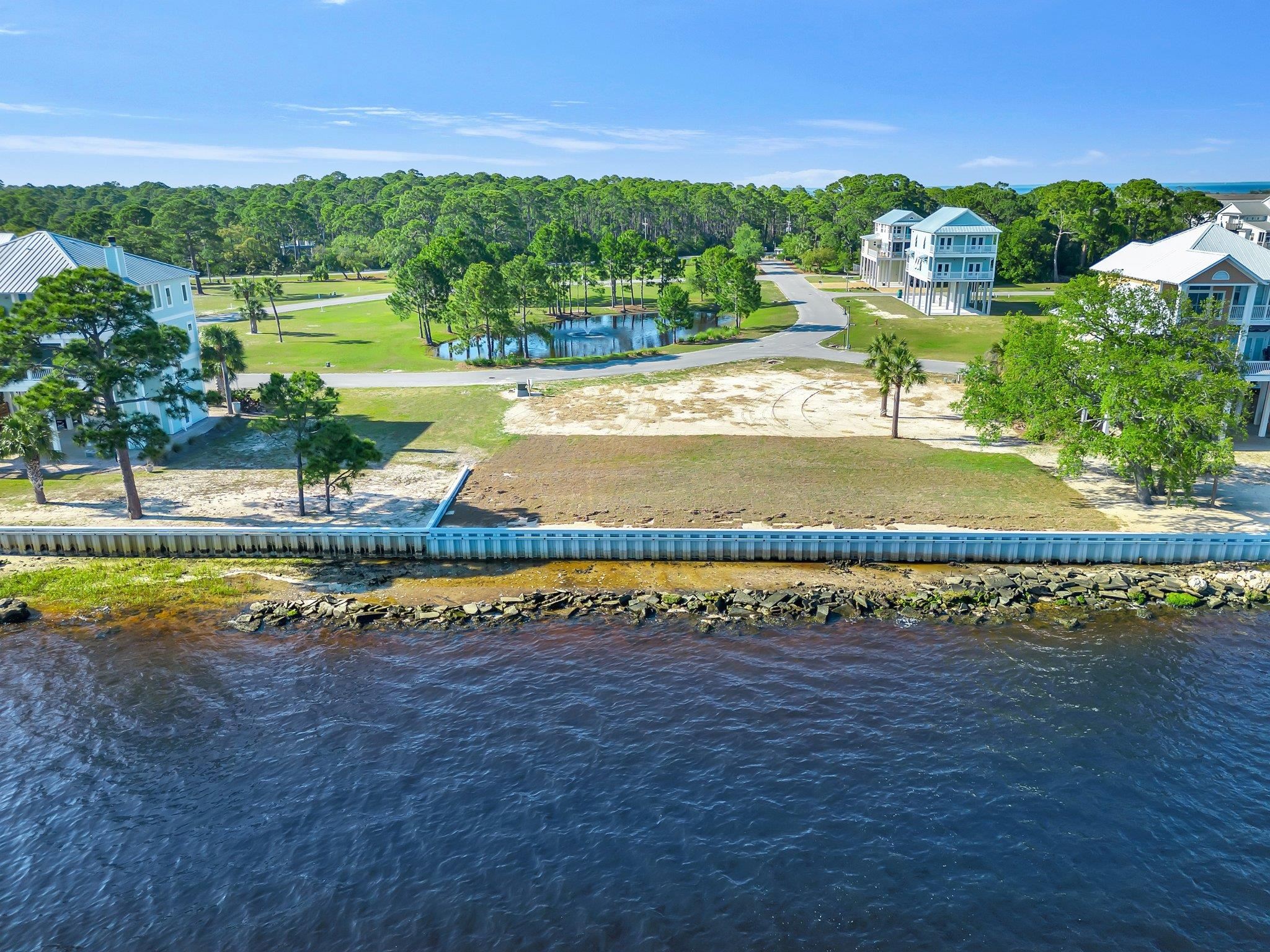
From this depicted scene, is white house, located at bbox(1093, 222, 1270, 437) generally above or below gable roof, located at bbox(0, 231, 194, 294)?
below

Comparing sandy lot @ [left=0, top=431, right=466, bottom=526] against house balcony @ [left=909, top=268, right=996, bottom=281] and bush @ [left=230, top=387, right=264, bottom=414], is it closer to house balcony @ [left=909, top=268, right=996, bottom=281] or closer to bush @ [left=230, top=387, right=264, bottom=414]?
bush @ [left=230, top=387, right=264, bottom=414]

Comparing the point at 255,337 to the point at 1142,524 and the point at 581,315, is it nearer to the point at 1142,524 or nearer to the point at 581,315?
the point at 581,315

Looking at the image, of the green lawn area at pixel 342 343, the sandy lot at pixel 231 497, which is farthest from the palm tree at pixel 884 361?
the green lawn area at pixel 342 343

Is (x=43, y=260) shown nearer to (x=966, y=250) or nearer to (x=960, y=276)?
(x=960, y=276)

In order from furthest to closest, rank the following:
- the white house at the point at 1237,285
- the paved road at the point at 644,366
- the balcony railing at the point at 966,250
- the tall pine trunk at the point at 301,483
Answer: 1. the balcony railing at the point at 966,250
2. the paved road at the point at 644,366
3. the white house at the point at 1237,285
4. the tall pine trunk at the point at 301,483

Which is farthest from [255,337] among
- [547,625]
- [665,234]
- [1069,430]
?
[665,234]

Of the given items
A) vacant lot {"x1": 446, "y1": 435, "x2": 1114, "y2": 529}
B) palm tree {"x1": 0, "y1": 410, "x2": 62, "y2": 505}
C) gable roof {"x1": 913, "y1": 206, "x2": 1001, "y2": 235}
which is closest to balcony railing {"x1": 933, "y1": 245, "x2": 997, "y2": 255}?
gable roof {"x1": 913, "y1": 206, "x2": 1001, "y2": 235}

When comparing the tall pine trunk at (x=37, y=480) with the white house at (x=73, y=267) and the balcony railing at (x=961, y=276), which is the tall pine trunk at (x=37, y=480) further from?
the balcony railing at (x=961, y=276)
